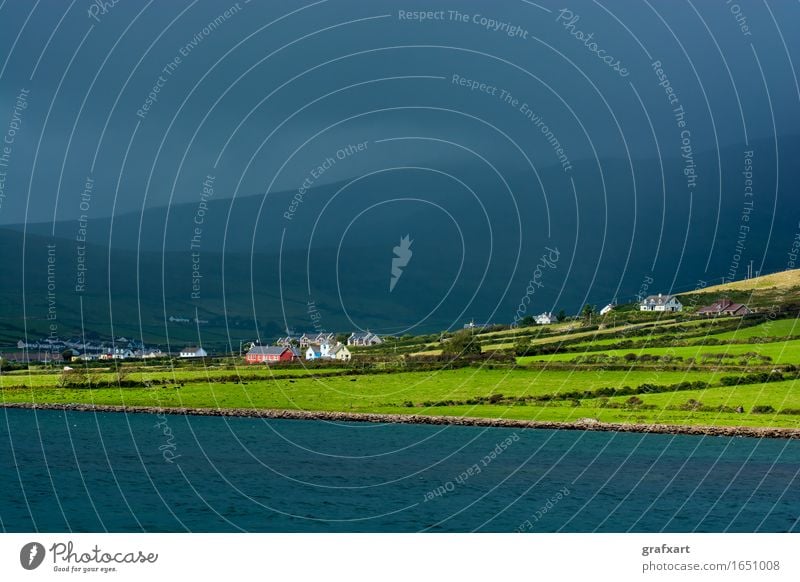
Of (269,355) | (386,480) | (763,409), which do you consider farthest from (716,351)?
(269,355)

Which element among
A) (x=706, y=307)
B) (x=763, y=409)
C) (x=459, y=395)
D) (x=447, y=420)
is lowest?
(x=763, y=409)

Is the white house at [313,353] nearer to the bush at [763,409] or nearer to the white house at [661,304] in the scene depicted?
the white house at [661,304]

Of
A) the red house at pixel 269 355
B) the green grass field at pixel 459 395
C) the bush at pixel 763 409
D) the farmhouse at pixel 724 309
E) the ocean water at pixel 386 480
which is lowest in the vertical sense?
the ocean water at pixel 386 480

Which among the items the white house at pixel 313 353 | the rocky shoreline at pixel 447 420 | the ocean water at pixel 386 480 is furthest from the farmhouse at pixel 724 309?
the ocean water at pixel 386 480

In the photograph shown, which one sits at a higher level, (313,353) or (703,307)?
(703,307)

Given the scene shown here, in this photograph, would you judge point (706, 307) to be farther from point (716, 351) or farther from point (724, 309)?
point (716, 351)

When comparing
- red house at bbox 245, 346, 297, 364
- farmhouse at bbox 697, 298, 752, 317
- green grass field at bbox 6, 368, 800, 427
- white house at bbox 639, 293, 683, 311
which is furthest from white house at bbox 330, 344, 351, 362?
farmhouse at bbox 697, 298, 752, 317
